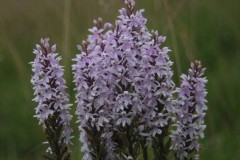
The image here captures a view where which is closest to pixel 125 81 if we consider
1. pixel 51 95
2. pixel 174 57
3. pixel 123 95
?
pixel 123 95

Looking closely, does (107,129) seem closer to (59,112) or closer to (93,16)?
(59,112)

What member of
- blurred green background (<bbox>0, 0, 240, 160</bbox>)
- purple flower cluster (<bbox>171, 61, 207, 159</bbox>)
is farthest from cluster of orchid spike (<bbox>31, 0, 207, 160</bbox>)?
blurred green background (<bbox>0, 0, 240, 160</bbox>)

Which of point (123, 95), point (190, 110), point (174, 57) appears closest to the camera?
point (123, 95)

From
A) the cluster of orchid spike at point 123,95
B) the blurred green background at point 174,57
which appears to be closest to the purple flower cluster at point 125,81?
the cluster of orchid spike at point 123,95

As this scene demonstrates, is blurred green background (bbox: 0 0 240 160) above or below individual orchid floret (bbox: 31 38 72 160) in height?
above

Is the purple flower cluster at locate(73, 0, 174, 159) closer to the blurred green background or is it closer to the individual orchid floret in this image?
the individual orchid floret

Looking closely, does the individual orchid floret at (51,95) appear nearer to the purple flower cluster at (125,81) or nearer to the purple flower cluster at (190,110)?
the purple flower cluster at (125,81)

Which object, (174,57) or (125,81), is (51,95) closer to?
(125,81)
